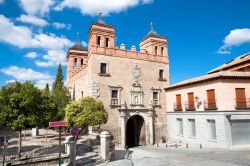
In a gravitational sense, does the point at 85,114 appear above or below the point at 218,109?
below

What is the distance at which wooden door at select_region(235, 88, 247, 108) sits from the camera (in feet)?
58.1

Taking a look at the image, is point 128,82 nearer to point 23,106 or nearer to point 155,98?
point 155,98

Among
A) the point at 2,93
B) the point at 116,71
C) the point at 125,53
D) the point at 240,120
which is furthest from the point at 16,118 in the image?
the point at 240,120

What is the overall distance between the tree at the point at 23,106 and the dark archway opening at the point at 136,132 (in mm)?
11560

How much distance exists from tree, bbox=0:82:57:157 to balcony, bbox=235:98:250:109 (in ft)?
52.8

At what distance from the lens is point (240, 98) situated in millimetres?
17953

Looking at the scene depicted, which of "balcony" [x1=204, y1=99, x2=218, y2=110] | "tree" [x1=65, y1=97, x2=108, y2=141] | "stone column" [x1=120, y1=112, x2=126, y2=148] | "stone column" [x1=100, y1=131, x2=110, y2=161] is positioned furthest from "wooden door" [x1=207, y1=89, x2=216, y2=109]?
"stone column" [x1=100, y1=131, x2=110, y2=161]

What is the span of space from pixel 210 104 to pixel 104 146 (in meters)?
11.2

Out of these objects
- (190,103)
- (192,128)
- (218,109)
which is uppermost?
(190,103)

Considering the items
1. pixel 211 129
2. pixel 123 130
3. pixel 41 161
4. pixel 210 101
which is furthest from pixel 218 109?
pixel 41 161

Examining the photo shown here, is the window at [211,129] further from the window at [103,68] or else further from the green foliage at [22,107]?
the green foliage at [22,107]

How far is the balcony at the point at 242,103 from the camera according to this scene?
1761 centimetres

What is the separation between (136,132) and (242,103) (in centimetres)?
1194

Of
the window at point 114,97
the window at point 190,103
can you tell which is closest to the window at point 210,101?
the window at point 190,103
